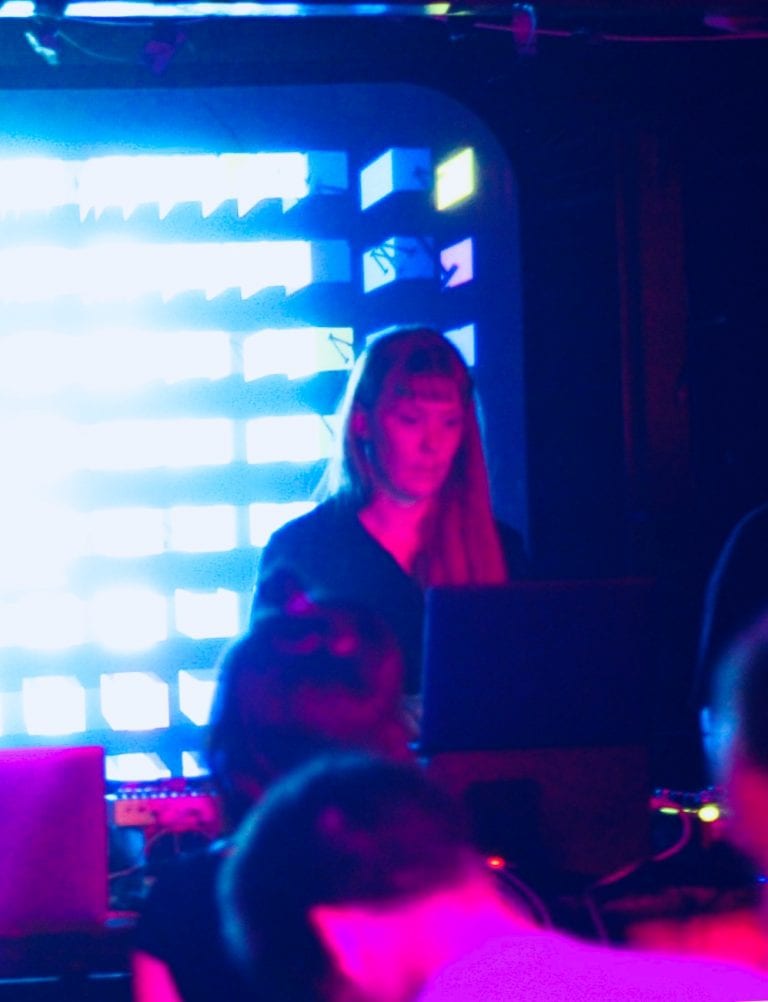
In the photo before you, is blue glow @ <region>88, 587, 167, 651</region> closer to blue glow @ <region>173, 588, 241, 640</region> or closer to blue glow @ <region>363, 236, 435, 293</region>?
blue glow @ <region>173, 588, 241, 640</region>

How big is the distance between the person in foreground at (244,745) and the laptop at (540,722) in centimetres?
23

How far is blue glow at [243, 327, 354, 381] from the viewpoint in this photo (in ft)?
12.7

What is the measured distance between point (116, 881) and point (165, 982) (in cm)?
38

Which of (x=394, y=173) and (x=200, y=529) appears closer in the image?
(x=200, y=529)

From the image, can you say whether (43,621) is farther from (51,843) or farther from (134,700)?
(51,843)

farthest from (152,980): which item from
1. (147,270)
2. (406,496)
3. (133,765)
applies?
(147,270)

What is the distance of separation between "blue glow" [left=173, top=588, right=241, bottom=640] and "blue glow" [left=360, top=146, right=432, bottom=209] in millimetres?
1271

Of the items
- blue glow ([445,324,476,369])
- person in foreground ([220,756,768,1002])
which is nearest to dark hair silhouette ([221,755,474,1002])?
person in foreground ([220,756,768,1002])

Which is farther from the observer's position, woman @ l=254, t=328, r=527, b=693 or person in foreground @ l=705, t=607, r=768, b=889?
woman @ l=254, t=328, r=527, b=693

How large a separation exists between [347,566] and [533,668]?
0.80 metres

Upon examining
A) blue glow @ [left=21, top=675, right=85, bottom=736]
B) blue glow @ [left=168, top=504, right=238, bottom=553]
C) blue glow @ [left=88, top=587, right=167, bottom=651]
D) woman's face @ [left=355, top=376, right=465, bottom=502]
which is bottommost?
blue glow @ [left=21, top=675, right=85, bottom=736]

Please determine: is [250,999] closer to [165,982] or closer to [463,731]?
[165,982]

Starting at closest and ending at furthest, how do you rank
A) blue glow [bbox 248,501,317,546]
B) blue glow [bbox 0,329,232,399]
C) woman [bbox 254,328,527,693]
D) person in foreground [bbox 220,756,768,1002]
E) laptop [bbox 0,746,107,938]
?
person in foreground [bbox 220,756,768,1002]
laptop [bbox 0,746,107,938]
woman [bbox 254,328,527,693]
blue glow [bbox 0,329,232,399]
blue glow [bbox 248,501,317,546]

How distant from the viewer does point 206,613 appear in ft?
12.6
